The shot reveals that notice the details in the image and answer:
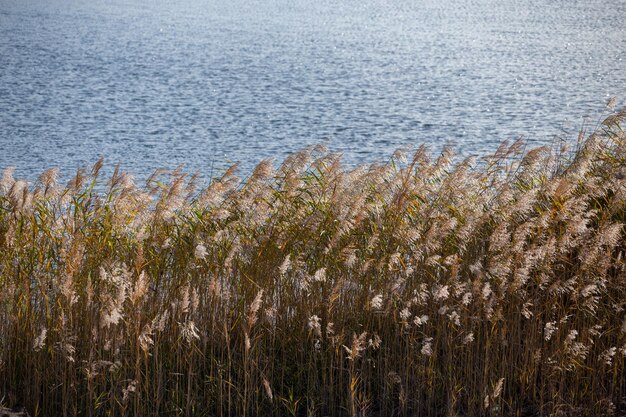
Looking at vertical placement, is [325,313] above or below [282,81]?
below

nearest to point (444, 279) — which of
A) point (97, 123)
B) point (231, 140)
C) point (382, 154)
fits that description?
point (382, 154)

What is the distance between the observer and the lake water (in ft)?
56.4

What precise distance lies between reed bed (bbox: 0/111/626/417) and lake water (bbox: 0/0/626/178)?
6638 mm

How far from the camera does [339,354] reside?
5520 millimetres

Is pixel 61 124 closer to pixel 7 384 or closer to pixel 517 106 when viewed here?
pixel 517 106

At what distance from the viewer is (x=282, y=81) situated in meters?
24.1

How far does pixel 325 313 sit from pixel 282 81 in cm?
1893

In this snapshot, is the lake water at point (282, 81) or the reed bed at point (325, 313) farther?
the lake water at point (282, 81)

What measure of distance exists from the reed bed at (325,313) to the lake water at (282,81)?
6.64 metres

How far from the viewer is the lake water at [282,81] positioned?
17188 mm

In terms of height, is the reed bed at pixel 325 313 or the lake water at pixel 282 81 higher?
the lake water at pixel 282 81

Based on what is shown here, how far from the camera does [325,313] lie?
Answer: 18.4ft

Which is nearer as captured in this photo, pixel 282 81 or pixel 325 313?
pixel 325 313

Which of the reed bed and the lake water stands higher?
the lake water
